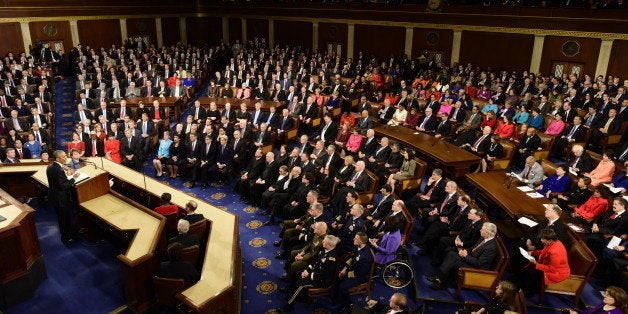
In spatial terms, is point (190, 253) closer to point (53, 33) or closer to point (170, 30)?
point (53, 33)

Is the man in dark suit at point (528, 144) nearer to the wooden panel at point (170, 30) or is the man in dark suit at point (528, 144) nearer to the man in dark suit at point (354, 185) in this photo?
the man in dark suit at point (354, 185)

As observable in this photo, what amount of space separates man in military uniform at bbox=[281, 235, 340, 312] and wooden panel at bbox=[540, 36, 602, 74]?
546 inches

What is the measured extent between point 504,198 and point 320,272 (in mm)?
3372

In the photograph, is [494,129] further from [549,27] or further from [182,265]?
[182,265]

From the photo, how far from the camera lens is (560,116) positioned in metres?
10.4

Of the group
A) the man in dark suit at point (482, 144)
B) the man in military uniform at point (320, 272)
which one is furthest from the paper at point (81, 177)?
the man in dark suit at point (482, 144)

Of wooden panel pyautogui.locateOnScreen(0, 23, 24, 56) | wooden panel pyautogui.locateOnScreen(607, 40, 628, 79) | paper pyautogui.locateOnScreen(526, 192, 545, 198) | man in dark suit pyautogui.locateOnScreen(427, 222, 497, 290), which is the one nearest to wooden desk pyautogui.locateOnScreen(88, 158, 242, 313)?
man in dark suit pyautogui.locateOnScreen(427, 222, 497, 290)

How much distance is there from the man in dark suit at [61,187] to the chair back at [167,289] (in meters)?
2.42

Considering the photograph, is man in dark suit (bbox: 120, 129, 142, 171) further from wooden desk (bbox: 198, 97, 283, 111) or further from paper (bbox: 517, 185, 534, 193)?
paper (bbox: 517, 185, 534, 193)

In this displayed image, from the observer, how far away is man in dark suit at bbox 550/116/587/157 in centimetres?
986

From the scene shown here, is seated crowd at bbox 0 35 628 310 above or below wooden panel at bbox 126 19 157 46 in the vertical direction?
below

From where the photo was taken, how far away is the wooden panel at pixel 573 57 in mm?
15039

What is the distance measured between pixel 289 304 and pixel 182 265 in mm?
1513

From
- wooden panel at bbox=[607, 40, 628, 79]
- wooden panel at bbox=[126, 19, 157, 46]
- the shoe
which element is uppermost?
wooden panel at bbox=[126, 19, 157, 46]
